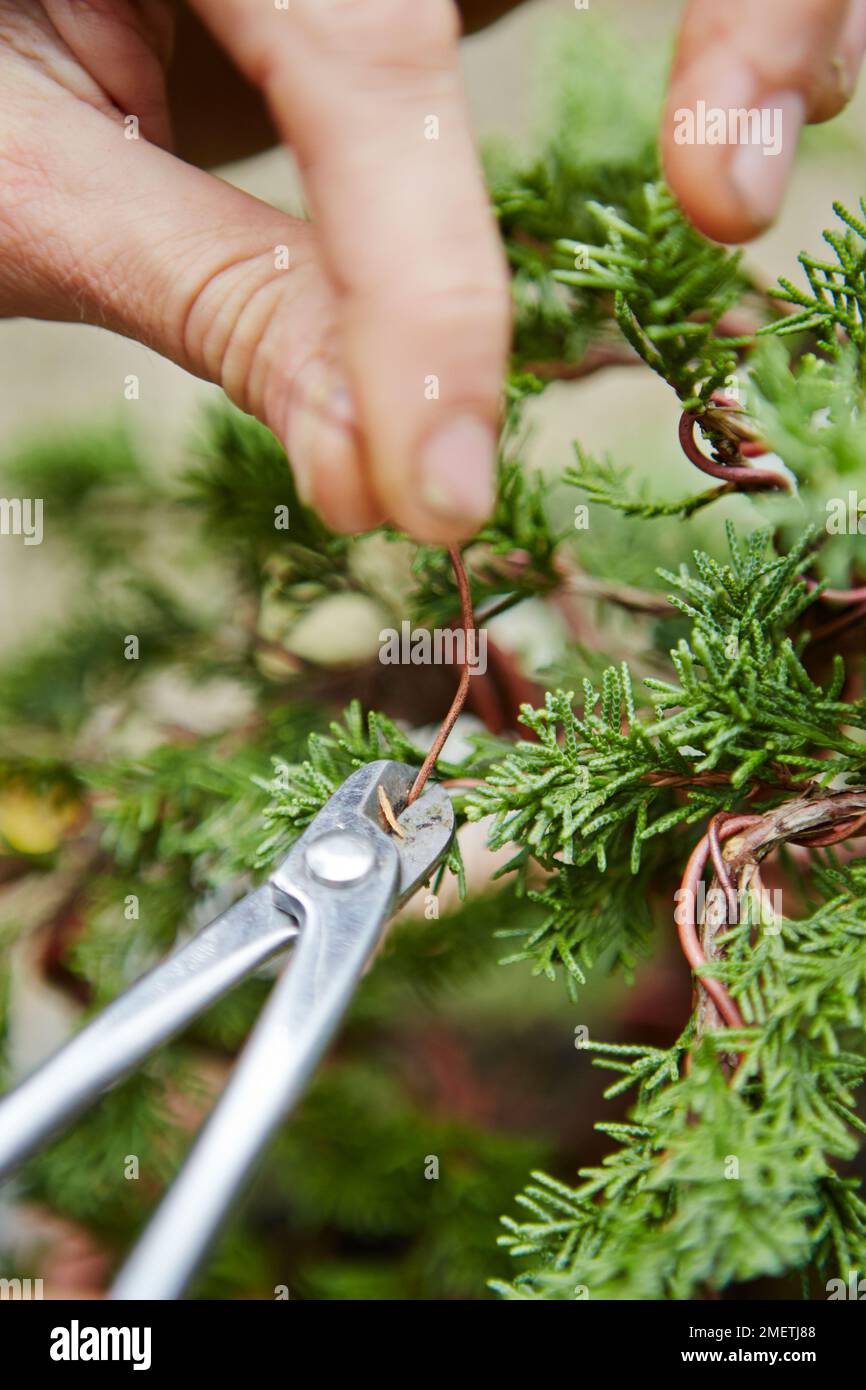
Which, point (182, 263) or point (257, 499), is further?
point (257, 499)

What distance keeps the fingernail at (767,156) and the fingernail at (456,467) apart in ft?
0.42

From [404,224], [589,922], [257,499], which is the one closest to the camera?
[404,224]

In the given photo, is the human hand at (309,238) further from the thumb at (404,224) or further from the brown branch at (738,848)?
the brown branch at (738,848)

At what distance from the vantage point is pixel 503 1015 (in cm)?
80

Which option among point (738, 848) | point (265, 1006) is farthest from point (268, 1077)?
point (738, 848)

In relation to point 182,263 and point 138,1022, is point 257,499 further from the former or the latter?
point 138,1022

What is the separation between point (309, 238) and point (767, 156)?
149 millimetres

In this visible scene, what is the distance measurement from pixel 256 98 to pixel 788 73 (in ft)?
1.00

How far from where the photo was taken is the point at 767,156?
329mm

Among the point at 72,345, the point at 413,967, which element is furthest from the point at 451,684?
the point at 72,345

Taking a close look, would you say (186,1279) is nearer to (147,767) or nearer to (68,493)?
(147,767)

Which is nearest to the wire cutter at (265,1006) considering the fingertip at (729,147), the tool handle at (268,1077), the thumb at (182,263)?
the tool handle at (268,1077)
